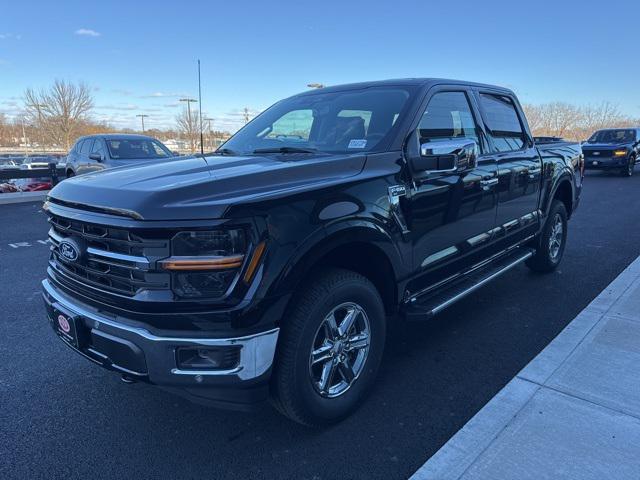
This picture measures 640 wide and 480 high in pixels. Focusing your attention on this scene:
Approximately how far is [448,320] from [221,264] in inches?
108

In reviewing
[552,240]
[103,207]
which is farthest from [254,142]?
[552,240]

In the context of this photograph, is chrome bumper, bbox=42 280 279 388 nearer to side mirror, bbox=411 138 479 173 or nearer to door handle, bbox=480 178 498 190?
side mirror, bbox=411 138 479 173

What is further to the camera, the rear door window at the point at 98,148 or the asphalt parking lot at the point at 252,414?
the rear door window at the point at 98,148

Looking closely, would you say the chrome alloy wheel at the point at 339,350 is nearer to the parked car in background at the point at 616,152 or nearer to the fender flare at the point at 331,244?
the fender flare at the point at 331,244

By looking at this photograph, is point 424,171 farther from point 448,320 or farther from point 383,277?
point 448,320

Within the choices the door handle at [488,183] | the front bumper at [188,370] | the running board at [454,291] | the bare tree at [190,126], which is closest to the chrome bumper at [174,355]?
the front bumper at [188,370]

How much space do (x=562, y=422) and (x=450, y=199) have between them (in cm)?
153

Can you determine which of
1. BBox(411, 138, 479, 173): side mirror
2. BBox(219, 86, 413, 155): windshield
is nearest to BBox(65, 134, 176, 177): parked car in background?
BBox(219, 86, 413, 155): windshield

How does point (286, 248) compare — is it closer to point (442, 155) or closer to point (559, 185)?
point (442, 155)

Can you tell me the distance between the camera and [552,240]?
5.38 m

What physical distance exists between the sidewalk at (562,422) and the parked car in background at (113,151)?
9.51 m

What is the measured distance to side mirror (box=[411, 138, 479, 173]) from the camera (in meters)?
2.90

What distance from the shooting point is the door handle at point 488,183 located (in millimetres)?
3713

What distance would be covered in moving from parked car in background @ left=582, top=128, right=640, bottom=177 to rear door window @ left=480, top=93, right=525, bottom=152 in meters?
15.9
